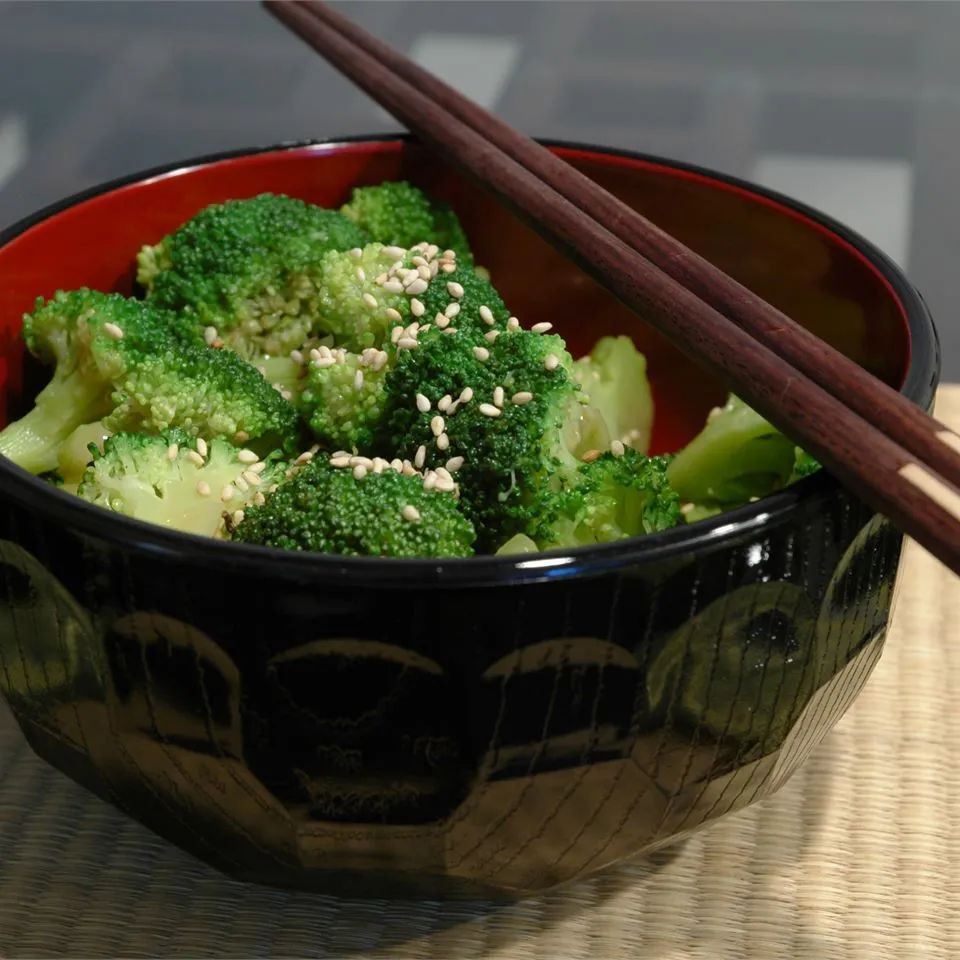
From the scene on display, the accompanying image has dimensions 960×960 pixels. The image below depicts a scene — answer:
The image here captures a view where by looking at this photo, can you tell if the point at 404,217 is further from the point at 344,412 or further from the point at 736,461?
the point at 736,461

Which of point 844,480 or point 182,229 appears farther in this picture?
point 182,229

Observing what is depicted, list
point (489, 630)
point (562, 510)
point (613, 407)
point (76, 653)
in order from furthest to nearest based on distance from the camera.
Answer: point (613, 407), point (562, 510), point (76, 653), point (489, 630)

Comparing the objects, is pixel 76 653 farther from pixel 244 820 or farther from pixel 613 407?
pixel 613 407

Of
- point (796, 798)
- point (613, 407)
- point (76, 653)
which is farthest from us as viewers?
point (613, 407)

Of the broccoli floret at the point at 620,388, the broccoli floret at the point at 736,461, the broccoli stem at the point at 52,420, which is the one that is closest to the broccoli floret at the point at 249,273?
the broccoli stem at the point at 52,420

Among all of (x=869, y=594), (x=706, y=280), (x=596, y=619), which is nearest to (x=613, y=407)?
(x=706, y=280)

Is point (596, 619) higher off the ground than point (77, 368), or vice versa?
point (77, 368)
